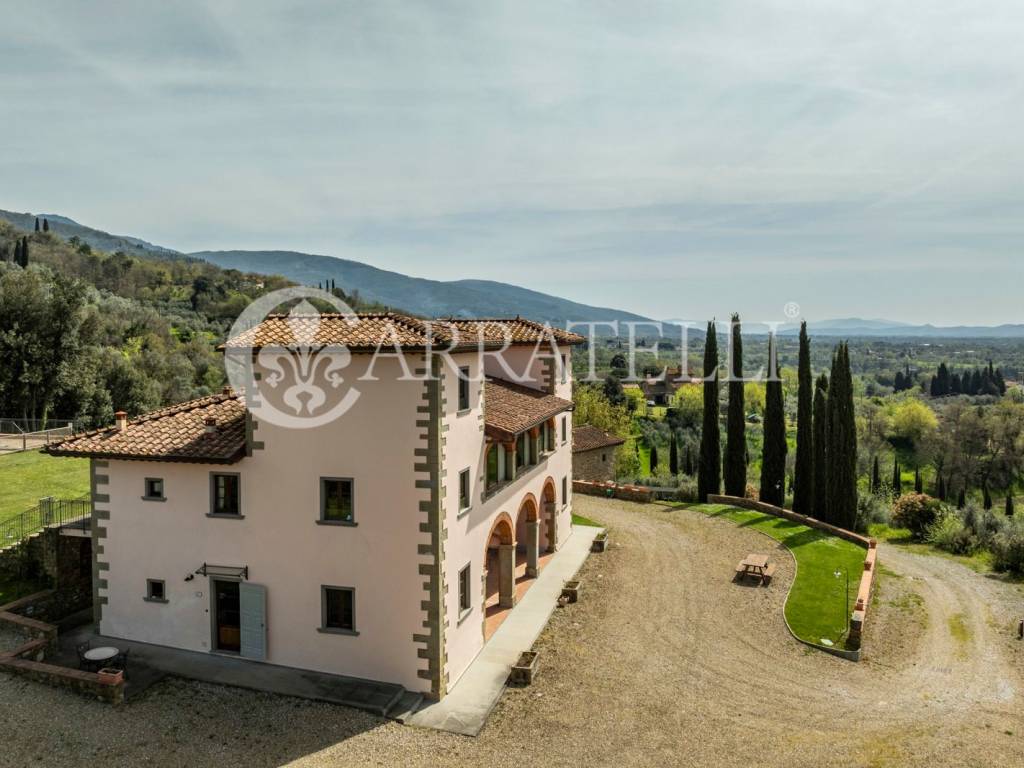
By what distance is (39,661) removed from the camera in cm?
1554

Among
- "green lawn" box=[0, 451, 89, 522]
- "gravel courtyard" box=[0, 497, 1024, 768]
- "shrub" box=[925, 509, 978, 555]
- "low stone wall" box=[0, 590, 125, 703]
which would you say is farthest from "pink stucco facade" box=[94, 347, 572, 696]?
"shrub" box=[925, 509, 978, 555]

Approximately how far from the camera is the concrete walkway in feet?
46.3

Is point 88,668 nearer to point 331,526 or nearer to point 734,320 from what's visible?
point 331,526

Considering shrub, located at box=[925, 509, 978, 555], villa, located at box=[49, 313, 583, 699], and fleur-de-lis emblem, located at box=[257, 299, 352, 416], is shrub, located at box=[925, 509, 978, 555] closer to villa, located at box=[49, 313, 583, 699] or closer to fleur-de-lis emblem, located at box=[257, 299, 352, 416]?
villa, located at box=[49, 313, 583, 699]

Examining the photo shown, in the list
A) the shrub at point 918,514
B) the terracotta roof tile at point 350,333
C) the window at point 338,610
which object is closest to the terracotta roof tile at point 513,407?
the terracotta roof tile at point 350,333

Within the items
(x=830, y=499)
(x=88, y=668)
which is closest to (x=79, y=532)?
(x=88, y=668)

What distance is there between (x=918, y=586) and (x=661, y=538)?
9.65 m

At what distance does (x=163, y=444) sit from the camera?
53.6 ft

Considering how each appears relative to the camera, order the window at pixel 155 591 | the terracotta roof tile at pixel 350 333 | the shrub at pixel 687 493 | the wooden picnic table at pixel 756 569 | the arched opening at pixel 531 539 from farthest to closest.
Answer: the shrub at pixel 687 493, the wooden picnic table at pixel 756 569, the arched opening at pixel 531 539, the window at pixel 155 591, the terracotta roof tile at pixel 350 333

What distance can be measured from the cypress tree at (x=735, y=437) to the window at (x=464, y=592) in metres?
25.5

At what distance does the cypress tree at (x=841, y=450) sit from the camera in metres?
33.4

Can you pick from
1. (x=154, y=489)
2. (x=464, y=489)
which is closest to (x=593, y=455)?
(x=464, y=489)

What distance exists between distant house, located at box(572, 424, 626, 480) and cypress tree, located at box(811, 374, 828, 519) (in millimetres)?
12419

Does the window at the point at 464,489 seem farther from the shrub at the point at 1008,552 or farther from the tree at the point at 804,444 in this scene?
the tree at the point at 804,444
